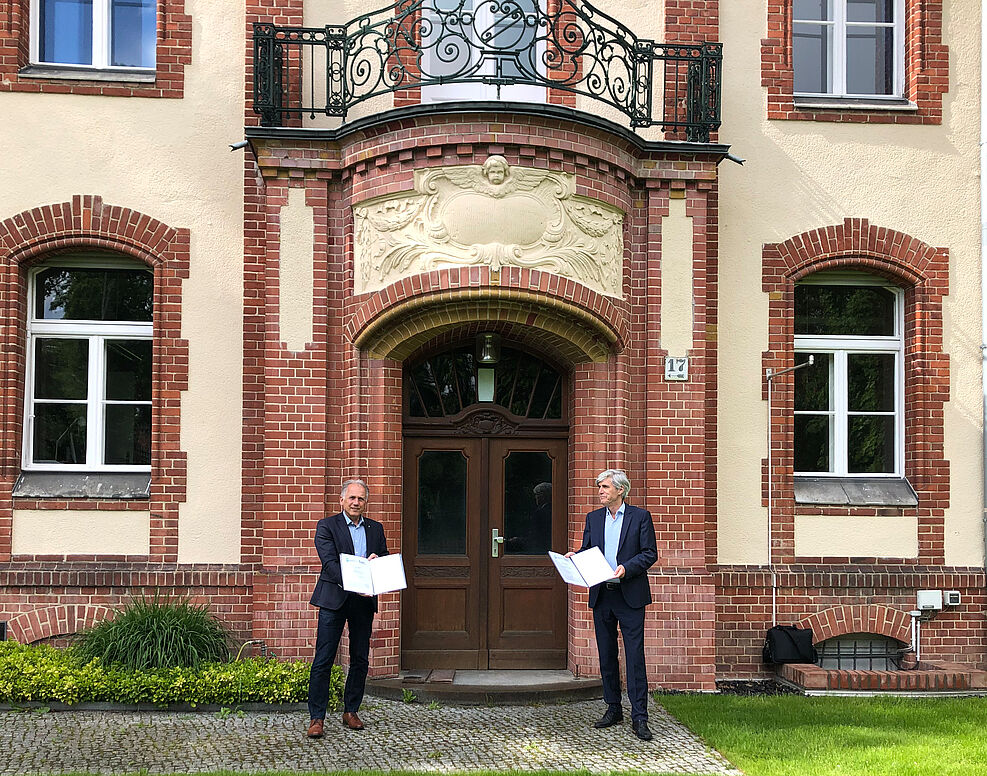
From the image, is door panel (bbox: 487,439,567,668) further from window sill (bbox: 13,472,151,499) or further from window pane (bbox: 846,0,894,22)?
Answer: window pane (bbox: 846,0,894,22)

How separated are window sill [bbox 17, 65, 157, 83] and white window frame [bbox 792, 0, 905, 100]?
6663 mm

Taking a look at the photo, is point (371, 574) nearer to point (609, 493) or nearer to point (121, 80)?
point (609, 493)

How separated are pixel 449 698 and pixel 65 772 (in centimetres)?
304

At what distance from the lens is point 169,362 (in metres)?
9.41

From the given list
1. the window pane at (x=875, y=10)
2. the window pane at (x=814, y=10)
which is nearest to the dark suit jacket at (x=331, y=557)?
the window pane at (x=814, y=10)

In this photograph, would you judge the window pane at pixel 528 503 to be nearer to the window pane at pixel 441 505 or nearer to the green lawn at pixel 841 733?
the window pane at pixel 441 505

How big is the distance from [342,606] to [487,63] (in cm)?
559

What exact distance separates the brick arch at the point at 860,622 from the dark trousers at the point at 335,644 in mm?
4708

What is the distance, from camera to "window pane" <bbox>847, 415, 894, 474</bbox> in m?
10.3

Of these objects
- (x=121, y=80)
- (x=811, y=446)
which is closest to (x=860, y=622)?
(x=811, y=446)

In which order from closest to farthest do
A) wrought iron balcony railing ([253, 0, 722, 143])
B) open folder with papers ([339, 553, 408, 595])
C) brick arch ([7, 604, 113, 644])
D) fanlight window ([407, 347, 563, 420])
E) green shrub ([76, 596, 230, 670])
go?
open folder with papers ([339, 553, 408, 595]) → green shrub ([76, 596, 230, 670]) → wrought iron balcony railing ([253, 0, 722, 143]) → brick arch ([7, 604, 113, 644]) → fanlight window ([407, 347, 563, 420])

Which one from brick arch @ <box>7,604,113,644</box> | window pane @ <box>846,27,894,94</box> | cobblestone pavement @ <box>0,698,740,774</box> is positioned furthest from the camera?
window pane @ <box>846,27,894,94</box>

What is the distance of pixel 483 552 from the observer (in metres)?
9.45

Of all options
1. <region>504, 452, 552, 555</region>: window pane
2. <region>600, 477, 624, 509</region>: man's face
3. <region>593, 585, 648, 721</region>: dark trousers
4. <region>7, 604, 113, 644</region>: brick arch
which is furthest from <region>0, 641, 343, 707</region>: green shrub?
<region>600, 477, 624, 509</region>: man's face
